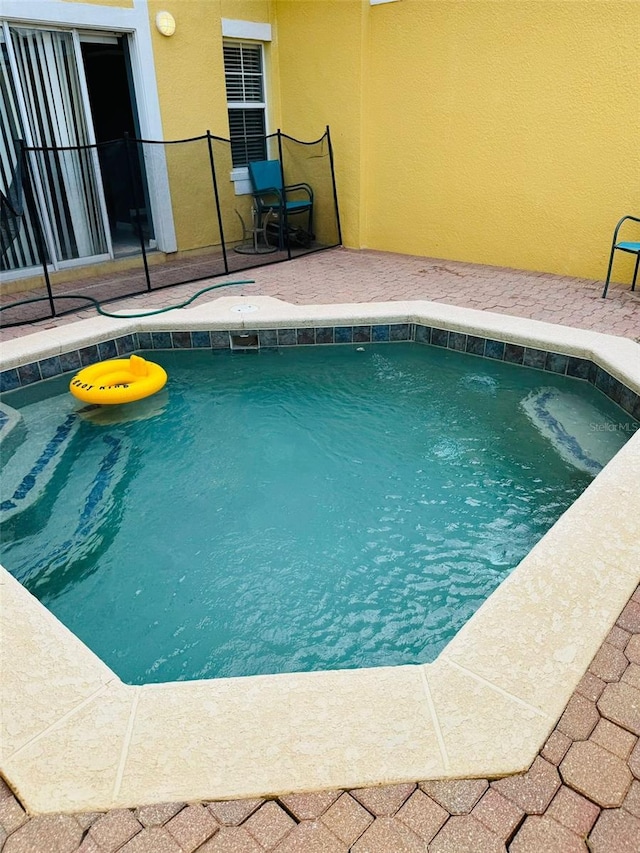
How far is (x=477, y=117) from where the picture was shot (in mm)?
7309

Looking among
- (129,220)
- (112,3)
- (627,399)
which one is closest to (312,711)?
(627,399)

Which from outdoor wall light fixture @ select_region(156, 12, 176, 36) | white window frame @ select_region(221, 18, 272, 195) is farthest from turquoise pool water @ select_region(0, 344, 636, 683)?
outdoor wall light fixture @ select_region(156, 12, 176, 36)

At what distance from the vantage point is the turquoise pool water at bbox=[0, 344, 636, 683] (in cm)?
279

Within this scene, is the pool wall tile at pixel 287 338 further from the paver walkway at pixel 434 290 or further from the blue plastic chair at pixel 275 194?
the blue plastic chair at pixel 275 194

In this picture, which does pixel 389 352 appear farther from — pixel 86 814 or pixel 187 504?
pixel 86 814

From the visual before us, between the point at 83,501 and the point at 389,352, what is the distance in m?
3.15

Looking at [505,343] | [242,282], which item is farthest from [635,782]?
[242,282]

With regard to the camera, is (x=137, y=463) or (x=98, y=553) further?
(x=137, y=463)

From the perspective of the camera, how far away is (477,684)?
193 cm

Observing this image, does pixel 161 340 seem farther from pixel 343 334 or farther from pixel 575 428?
pixel 575 428

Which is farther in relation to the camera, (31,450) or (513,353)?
(513,353)

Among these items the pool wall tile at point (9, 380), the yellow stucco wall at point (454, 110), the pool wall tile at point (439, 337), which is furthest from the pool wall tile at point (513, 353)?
the pool wall tile at point (9, 380)
